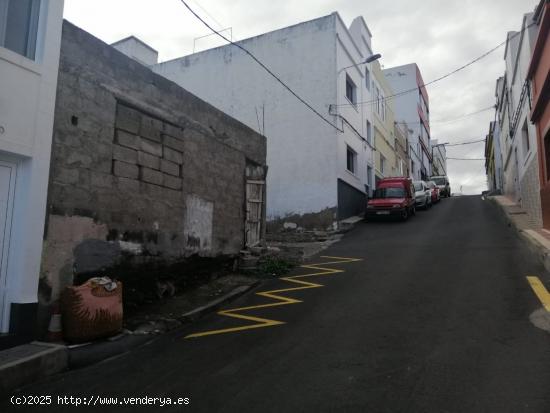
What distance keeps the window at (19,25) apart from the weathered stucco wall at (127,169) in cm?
52

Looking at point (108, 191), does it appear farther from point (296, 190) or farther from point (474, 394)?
point (296, 190)

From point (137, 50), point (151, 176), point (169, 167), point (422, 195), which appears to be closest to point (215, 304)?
point (151, 176)

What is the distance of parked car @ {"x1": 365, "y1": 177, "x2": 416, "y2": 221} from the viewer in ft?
69.2

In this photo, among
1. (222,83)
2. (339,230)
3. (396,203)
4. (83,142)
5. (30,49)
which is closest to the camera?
(30,49)

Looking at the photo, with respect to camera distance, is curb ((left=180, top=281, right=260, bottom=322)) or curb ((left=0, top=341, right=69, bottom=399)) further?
curb ((left=180, top=281, right=260, bottom=322))

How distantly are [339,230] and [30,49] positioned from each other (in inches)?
593

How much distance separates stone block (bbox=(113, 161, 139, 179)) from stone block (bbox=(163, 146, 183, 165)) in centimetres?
90

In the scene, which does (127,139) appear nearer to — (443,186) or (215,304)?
(215,304)

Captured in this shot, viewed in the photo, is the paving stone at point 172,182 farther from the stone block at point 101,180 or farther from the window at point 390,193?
the window at point 390,193

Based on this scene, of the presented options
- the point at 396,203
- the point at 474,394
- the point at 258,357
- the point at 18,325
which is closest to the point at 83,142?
the point at 18,325

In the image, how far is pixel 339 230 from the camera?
63.5 ft

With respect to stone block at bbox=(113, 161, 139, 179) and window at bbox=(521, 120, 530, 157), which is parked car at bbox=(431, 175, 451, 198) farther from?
stone block at bbox=(113, 161, 139, 179)

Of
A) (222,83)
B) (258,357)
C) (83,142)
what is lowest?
(258,357)

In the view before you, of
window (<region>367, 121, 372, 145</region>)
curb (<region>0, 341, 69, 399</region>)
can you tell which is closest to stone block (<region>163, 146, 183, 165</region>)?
curb (<region>0, 341, 69, 399</region>)
